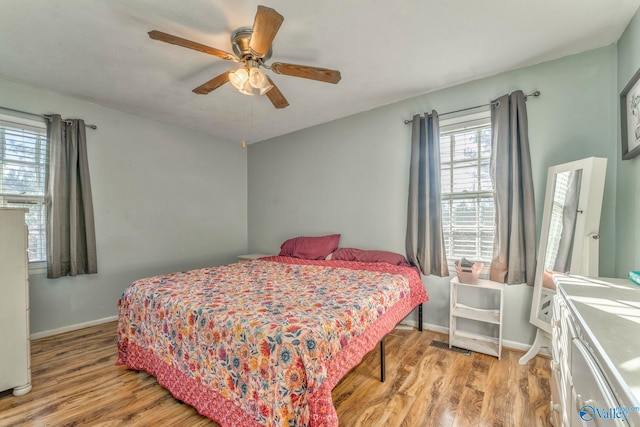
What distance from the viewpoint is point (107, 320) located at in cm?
326

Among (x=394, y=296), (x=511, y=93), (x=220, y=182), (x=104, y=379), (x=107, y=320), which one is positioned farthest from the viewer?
(x=220, y=182)

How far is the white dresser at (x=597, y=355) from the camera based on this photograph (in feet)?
2.04

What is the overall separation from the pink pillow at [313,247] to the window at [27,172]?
2.63 metres

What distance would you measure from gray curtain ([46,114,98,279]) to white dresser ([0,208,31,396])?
105 cm

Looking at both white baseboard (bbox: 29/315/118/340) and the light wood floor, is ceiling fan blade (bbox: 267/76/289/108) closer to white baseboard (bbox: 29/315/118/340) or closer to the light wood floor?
the light wood floor

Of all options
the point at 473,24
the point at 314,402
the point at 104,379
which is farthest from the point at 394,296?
the point at 104,379

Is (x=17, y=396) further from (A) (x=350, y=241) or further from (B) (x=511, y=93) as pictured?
(B) (x=511, y=93)

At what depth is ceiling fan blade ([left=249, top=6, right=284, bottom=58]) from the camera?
1.42 metres

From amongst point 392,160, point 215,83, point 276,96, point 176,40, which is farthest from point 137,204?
point 392,160

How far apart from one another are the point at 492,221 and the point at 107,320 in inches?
172

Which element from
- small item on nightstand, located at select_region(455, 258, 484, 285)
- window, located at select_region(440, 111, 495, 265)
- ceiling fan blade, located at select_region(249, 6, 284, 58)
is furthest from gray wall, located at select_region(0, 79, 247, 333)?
small item on nightstand, located at select_region(455, 258, 484, 285)

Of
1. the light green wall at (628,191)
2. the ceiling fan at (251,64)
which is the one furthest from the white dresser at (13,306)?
the light green wall at (628,191)

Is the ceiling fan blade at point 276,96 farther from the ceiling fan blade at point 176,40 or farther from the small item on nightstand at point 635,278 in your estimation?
the small item on nightstand at point 635,278

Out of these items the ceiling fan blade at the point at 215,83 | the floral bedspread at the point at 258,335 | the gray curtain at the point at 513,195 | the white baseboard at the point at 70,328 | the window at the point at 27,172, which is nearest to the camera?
the floral bedspread at the point at 258,335
